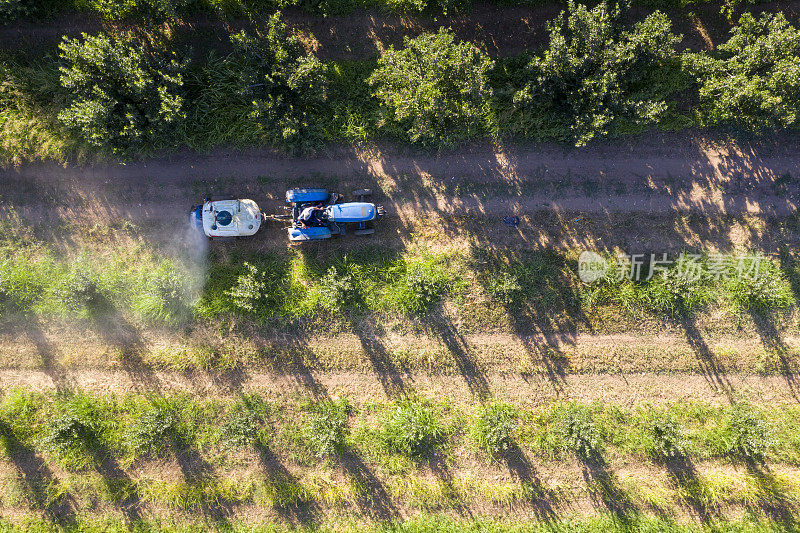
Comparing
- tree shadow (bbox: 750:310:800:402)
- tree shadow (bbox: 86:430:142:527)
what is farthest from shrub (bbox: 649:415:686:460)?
tree shadow (bbox: 86:430:142:527)

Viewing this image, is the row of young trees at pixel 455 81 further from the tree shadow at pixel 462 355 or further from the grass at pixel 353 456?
the grass at pixel 353 456

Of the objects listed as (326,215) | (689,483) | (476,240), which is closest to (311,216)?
(326,215)

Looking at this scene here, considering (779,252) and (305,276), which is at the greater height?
(305,276)

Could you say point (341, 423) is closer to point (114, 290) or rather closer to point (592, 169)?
point (114, 290)

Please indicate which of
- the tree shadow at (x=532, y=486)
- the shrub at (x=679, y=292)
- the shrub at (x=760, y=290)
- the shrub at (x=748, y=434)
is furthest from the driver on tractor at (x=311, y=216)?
the shrub at (x=748, y=434)

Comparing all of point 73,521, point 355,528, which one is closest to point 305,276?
point 355,528

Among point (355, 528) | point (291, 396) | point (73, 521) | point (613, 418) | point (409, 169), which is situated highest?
point (409, 169)

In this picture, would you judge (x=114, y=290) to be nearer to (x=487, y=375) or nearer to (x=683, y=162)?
(x=487, y=375)

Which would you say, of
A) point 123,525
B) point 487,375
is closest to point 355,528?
point 487,375
